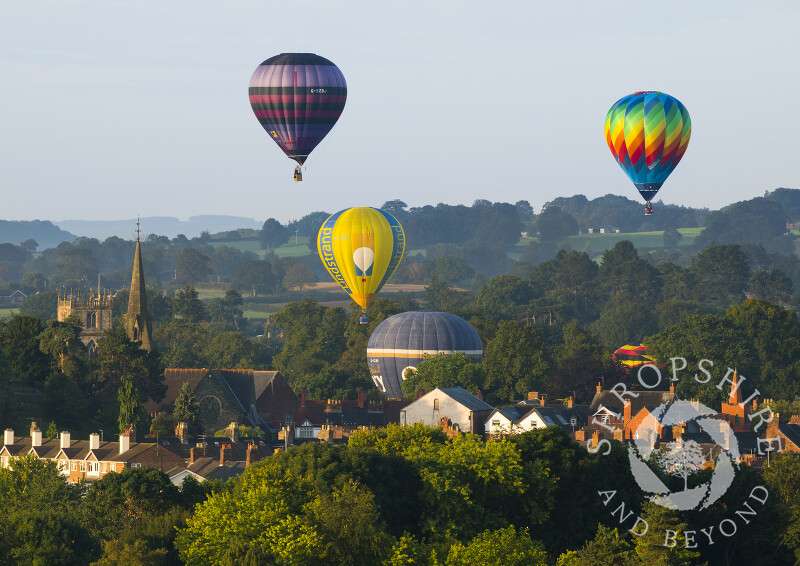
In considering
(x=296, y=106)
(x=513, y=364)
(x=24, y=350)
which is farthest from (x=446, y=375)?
(x=24, y=350)

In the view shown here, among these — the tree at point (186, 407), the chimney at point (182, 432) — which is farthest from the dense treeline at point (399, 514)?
the tree at point (186, 407)

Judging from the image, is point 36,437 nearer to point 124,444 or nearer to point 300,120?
point 124,444

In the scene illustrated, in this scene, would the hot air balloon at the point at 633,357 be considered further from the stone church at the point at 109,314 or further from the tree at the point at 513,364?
the stone church at the point at 109,314

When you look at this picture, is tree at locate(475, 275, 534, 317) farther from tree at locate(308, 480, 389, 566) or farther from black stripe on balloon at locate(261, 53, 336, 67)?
tree at locate(308, 480, 389, 566)

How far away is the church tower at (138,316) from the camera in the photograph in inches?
4830

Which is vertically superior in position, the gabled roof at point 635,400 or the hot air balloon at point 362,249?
the hot air balloon at point 362,249

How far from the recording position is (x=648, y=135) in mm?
96625

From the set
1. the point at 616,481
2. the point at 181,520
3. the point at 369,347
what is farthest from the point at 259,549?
the point at 369,347

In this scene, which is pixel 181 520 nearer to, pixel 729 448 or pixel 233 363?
pixel 729 448

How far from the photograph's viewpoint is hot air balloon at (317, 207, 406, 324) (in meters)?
115

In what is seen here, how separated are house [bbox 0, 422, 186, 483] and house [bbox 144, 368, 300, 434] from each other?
2006cm

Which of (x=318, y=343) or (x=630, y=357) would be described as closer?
(x=630, y=357)

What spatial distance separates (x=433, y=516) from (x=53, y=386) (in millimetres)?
38579

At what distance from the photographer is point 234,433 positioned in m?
94.7
